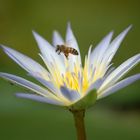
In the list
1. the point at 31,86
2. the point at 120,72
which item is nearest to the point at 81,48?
the point at 120,72

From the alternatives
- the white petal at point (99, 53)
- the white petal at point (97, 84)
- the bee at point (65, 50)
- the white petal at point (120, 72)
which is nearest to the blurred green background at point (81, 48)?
the bee at point (65, 50)

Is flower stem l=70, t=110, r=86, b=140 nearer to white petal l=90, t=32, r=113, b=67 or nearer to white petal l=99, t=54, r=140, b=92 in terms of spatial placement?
white petal l=99, t=54, r=140, b=92

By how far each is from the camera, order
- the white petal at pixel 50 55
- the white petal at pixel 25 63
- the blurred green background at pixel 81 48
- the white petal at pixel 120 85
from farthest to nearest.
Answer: the blurred green background at pixel 81 48
the white petal at pixel 50 55
the white petal at pixel 25 63
the white petal at pixel 120 85

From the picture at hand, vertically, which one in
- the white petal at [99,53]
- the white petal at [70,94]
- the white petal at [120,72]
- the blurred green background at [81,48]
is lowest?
the white petal at [70,94]

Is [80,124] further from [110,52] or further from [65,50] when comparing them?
[65,50]

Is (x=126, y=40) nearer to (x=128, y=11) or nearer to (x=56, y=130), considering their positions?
(x=128, y=11)

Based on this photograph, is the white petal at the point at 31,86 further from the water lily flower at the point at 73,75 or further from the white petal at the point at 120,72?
the white petal at the point at 120,72
